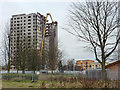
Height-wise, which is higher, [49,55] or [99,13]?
[99,13]

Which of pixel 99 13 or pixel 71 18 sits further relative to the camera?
pixel 71 18

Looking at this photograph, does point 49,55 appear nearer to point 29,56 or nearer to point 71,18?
point 29,56

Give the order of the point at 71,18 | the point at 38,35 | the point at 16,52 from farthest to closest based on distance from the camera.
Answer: the point at 38,35, the point at 16,52, the point at 71,18

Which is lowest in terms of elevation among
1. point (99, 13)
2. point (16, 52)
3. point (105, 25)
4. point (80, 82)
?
point (80, 82)

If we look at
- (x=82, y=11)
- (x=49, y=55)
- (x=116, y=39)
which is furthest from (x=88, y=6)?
(x=49, y=55)

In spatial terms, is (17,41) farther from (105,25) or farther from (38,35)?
(38,35)

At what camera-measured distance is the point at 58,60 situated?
34.2 m

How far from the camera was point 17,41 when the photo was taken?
32531 mm

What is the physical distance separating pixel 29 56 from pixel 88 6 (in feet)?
69.2

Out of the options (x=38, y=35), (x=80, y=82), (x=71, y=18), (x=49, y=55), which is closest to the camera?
(x=80, y=82)

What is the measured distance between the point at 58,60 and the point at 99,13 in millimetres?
21915

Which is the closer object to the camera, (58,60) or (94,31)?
(94,31)

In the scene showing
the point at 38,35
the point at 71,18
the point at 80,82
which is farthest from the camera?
the point at 38,35

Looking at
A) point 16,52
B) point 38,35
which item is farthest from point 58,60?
point 38,35
